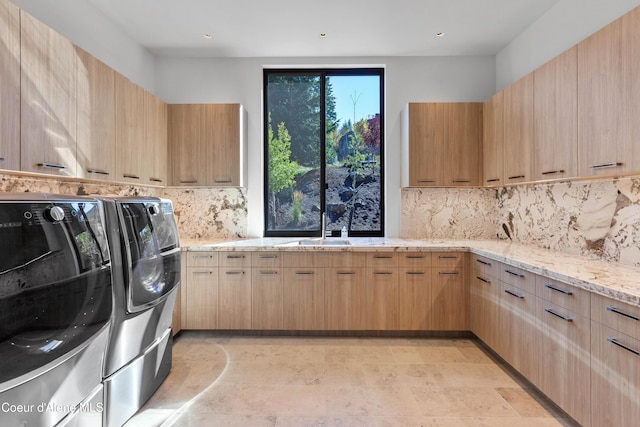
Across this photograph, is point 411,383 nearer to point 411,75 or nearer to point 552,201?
point 552,201

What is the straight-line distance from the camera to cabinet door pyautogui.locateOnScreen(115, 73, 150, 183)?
8.14 feet

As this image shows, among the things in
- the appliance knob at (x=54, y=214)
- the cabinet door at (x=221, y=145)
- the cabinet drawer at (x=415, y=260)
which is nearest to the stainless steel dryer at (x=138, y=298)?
the appliance knob at (x=54, y=214)

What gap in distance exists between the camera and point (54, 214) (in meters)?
1.20

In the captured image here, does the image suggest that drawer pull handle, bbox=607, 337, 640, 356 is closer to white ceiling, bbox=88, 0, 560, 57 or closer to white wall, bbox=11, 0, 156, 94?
white ceiling, bbox=88, 0, 560, 57

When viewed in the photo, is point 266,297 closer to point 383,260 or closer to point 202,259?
point 202,259

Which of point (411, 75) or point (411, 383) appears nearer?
point (411, 383)

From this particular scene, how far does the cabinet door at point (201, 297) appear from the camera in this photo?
2.95m

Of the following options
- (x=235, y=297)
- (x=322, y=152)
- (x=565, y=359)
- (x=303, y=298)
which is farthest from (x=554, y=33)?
(x=235, y=297)

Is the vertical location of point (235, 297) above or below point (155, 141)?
below

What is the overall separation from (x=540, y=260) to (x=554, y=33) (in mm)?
1983

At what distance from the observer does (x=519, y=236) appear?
3131mm

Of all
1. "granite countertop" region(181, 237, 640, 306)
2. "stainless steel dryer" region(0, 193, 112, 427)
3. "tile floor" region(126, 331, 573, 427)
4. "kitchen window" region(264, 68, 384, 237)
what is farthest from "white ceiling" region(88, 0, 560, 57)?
"tile floor" region(126, 331, 573, 427)

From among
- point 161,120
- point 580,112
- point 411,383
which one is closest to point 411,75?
point 580,112

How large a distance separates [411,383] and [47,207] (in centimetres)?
234
